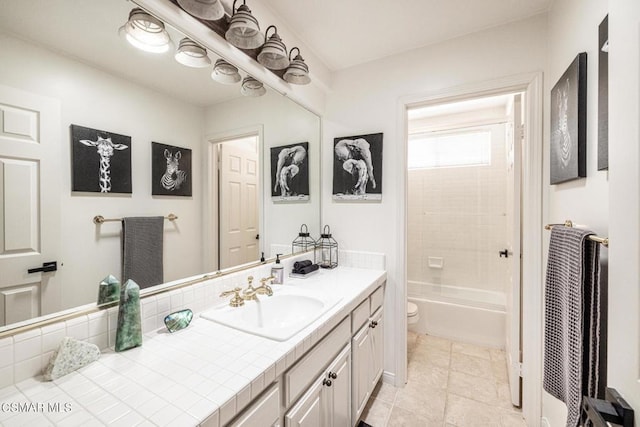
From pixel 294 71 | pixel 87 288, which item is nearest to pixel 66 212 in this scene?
pixel 87 288

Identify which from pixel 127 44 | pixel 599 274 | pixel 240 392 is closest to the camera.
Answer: pixel 240 392

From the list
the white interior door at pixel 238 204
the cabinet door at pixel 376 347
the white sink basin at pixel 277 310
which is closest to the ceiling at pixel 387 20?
the white interior door at pixel 238 204

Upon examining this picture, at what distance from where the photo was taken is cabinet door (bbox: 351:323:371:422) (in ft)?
4.71

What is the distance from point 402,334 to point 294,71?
1945 mm

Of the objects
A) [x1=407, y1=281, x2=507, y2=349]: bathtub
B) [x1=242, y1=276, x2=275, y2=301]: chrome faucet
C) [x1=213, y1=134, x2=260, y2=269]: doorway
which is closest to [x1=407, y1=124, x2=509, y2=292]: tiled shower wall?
[x1=407, y1=281, x2=507, y2=349]: bathtub

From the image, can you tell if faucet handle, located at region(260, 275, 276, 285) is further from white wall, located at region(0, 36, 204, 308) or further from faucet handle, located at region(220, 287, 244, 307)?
white wall, located at region(0, 36, 204, 308)

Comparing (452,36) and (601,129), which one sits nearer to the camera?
(601,129)

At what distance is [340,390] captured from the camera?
128 centimetres

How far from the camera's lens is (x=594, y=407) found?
54 cm

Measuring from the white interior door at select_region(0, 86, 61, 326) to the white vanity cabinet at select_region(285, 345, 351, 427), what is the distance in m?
0.87

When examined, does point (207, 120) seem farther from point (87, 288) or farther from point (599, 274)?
point (599, 274)

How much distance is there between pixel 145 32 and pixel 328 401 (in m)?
1.70

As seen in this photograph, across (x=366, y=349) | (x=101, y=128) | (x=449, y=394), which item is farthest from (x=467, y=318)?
(x=101, y=128)

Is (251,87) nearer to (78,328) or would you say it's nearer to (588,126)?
Result: (78,328)
